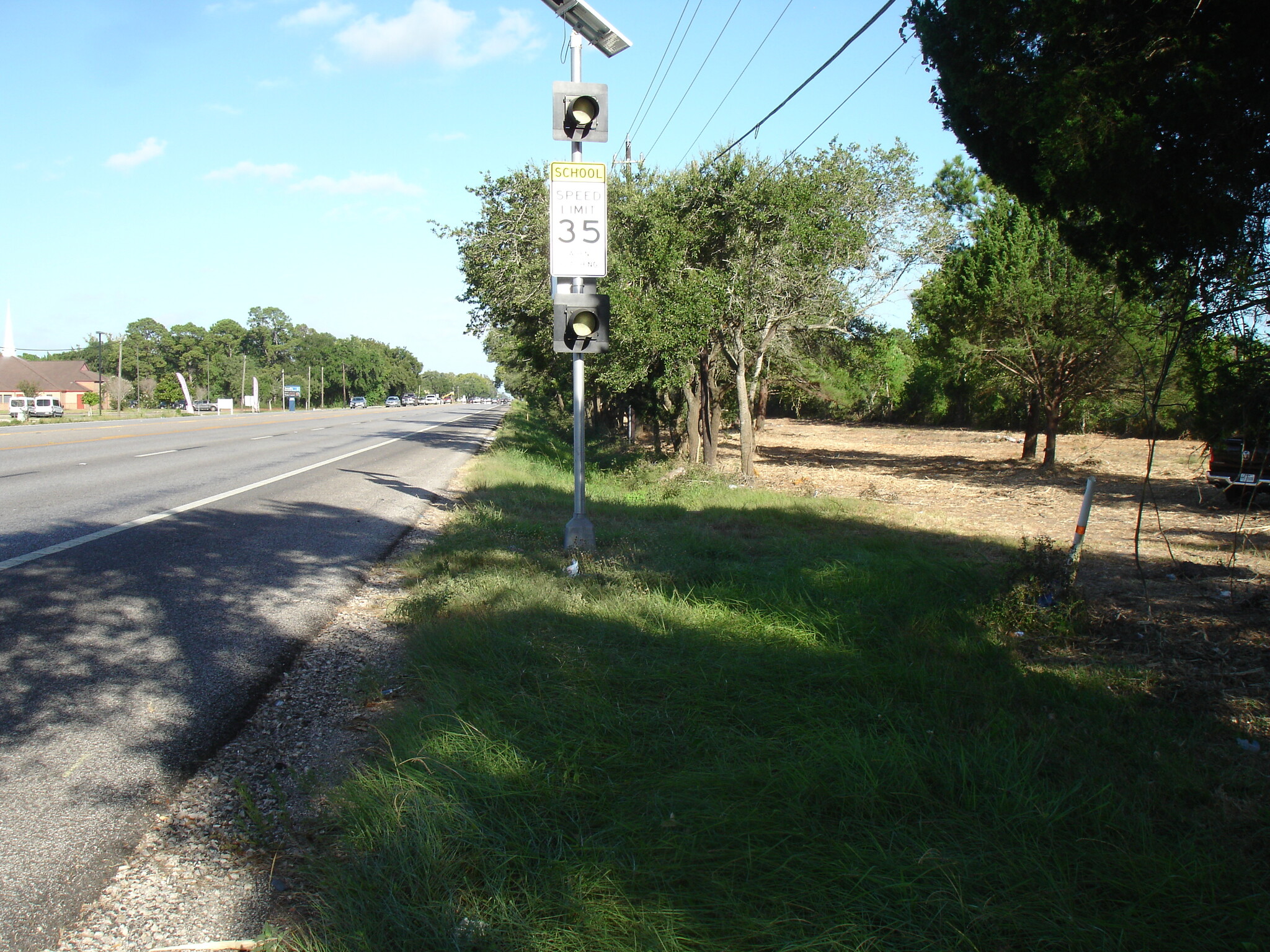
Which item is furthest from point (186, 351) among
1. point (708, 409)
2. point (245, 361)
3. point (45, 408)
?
point (708, 409)

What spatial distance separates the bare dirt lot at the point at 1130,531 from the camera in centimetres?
502

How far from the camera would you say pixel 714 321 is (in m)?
16.5

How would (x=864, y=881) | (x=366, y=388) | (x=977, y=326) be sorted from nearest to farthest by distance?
(x=864, y=881) < (x=977, y=326) < (x=366, y=388)

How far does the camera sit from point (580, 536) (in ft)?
26.9

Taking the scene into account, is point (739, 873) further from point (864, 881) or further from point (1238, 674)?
point (1238, 674)

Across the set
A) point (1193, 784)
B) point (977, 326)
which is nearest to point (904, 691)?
point (1193, 784)

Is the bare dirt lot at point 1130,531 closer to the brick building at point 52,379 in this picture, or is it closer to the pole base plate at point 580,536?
the pole base plate at point 580,536

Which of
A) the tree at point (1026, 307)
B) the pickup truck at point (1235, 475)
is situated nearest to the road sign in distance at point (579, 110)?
the pickup truck at point (1235, 475)

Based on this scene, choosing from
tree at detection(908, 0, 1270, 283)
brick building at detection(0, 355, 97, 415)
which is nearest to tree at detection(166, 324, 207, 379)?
brick building at detection(0, 355, 97, 415)

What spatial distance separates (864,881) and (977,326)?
21723mm

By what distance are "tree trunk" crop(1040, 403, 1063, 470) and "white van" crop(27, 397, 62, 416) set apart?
62.5 m

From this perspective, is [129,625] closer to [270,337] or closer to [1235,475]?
[1235,475]

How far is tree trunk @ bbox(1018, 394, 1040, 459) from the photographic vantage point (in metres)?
24.8

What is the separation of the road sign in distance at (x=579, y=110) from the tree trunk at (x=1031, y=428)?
2040cm
